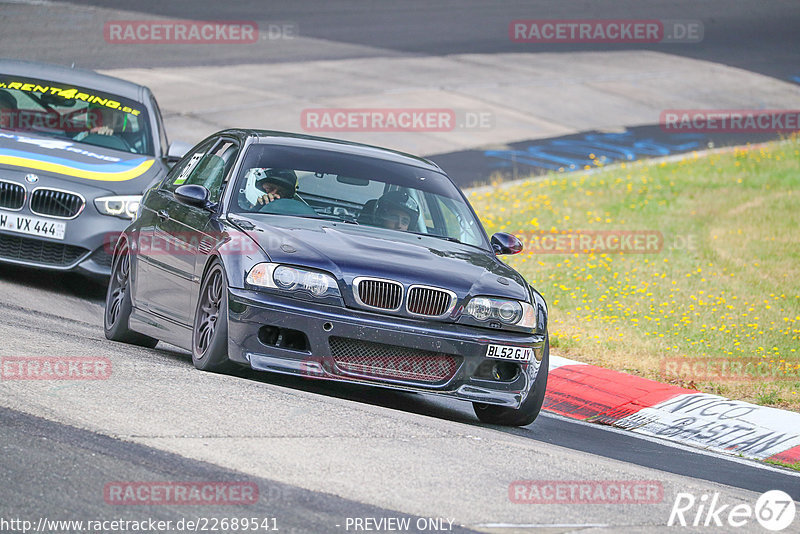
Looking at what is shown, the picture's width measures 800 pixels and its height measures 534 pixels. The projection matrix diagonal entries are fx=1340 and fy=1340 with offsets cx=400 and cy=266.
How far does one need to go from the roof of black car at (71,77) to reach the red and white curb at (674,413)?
497 centimetres

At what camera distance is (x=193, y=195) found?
8078 mm

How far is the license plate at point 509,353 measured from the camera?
24.1ft

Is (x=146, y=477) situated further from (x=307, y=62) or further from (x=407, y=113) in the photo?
(x=307, y=62)

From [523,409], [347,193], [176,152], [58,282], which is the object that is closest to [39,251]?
[58,282]

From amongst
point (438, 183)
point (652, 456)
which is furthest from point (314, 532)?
point (438, 183)

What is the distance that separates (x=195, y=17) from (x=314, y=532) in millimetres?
27335

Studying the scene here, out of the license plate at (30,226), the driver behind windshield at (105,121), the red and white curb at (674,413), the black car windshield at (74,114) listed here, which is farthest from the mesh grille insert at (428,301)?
the driver behind windshield at (105,121)

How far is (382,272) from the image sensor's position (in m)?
7.23

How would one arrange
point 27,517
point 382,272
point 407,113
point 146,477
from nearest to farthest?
point 27,517 < point 146,477 < point 382,272 < point 407,113

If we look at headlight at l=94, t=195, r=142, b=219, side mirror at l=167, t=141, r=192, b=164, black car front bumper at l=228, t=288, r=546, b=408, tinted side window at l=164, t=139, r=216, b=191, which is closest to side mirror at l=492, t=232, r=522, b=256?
black car front bumper at l=228, t=288, r=546, b=408

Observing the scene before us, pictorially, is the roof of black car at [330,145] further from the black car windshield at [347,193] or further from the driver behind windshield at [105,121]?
the driver behind windshield at [105,121]

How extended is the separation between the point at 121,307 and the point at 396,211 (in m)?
2.09

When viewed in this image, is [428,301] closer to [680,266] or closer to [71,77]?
[71,77]

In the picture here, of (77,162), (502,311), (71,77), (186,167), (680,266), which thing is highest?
(71,77)
